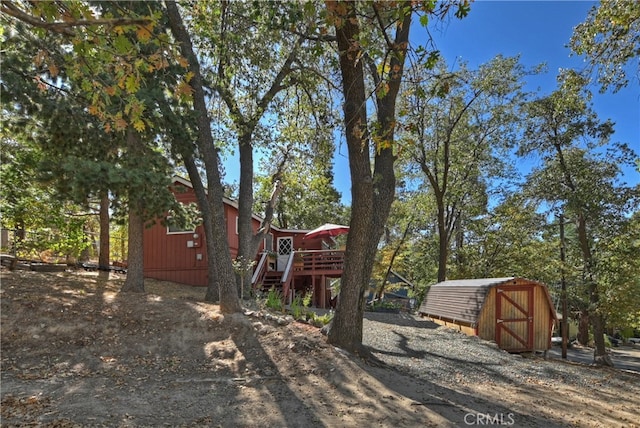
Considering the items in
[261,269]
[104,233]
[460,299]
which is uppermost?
[104,233]

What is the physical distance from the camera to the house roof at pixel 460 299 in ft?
41.1

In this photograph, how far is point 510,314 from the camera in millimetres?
12648

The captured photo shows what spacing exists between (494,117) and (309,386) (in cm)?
1611

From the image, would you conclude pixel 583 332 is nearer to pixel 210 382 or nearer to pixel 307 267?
pixel 307 267

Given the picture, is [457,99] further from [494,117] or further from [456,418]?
[456,418]

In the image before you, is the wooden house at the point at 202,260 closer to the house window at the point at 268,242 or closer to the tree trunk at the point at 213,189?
the house window at the point at 268,242

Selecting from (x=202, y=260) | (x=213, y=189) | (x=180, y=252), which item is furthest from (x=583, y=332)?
(x=213, y=189)

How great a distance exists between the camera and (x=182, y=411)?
4.62m

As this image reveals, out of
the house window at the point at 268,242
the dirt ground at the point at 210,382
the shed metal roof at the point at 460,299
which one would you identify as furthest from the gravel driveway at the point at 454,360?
the house window at the point at 268,242

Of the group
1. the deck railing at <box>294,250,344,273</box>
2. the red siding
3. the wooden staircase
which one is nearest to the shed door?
the deck railing at <box>294,250,344,273</box>

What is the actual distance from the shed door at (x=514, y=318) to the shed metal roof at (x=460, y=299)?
52cm

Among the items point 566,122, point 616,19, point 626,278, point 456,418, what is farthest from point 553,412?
point 566,122

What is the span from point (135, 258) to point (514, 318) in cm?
1088

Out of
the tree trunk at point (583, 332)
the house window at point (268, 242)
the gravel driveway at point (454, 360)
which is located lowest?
the tree trunk at point (583, 332)
